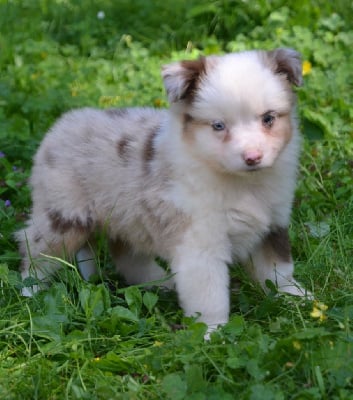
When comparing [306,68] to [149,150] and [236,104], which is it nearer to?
[149,150]

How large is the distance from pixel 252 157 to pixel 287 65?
1.90ft

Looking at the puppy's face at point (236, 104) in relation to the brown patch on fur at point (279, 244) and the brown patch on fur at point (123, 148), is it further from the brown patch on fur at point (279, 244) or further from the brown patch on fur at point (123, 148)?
the brown patch on fur at point (279, 244)

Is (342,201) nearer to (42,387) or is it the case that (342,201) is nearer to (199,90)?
(199,90)

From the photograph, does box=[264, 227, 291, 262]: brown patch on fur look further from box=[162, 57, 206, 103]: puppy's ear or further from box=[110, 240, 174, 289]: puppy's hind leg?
box=[162, 57, 206, 103]: puppy's ear

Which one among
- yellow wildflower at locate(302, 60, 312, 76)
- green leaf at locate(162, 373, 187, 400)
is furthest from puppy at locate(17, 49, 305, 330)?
yellow wildflower at locate(302, 60, 312, 76)

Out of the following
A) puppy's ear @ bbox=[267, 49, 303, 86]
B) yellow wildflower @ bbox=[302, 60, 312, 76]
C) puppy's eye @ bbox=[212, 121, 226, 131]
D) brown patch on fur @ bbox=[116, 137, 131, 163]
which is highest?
puppy's ear @ bbox=[267, 49, 303, 86]

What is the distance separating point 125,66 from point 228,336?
4.44m

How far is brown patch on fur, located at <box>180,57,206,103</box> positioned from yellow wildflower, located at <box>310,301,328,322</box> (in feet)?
3.70

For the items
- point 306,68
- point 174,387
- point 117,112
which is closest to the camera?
point 174,387

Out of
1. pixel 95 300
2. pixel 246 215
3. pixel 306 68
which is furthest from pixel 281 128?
pixel 306 68

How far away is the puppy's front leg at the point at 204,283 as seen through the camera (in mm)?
4355

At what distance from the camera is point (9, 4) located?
30.1 ft

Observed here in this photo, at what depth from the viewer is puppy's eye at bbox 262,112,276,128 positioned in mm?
4203

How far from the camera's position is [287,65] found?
437 centimetres
